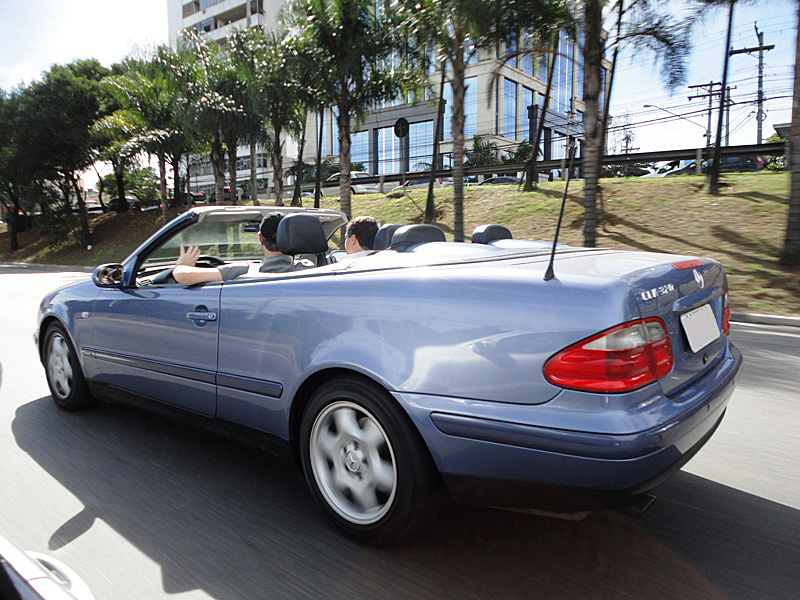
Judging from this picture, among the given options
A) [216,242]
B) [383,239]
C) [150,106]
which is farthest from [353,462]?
[150,106]

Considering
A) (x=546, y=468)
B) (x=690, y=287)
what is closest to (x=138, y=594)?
(x=546, y=468)

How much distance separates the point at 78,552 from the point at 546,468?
1881mm

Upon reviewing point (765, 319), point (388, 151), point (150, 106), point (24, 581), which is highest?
point (150, 106)

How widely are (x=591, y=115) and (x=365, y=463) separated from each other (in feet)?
39.0

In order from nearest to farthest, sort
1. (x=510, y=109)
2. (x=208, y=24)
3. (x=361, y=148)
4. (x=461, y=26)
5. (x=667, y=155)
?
(x=461, y=26), (x=667, y=155), (x=510, y=109), (x=361, y=148), (x=208, y=24)

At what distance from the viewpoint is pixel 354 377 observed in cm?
256

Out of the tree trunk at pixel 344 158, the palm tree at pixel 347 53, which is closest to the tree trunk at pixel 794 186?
the palm tree at pixel 347 53

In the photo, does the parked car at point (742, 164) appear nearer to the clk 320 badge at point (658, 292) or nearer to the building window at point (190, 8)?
the clk 320 badge at point (658, 292)

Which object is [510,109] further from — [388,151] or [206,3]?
[206,3]

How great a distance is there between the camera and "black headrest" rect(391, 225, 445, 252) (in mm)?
3178

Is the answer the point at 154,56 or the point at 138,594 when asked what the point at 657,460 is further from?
the point at 154,56

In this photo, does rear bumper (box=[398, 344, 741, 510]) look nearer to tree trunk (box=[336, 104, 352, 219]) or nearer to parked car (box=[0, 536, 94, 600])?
parked car (box=[0, 536, 94, 600])

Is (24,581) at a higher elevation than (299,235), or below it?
below

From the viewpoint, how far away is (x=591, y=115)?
1287 centimetres
